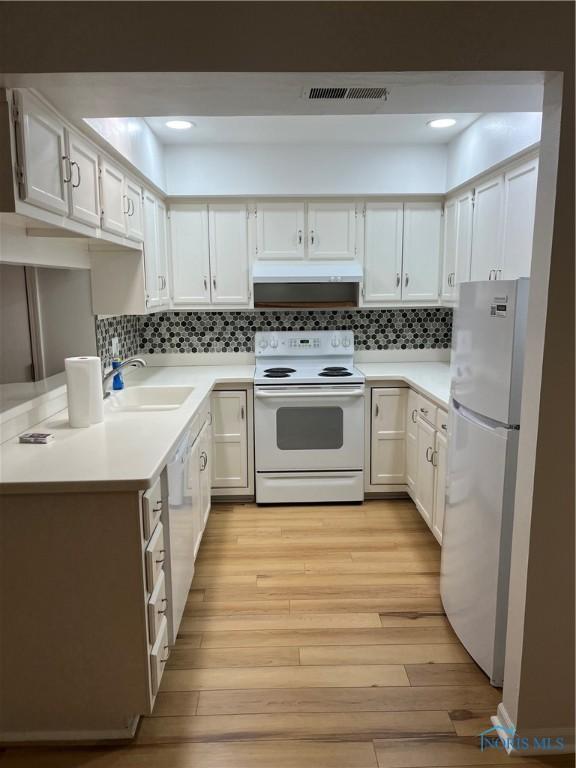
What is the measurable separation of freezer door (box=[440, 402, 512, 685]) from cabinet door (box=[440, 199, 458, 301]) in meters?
1.70

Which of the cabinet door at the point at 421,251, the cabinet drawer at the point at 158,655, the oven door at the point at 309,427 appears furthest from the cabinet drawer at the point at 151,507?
the cabinet door at the point at 421,251

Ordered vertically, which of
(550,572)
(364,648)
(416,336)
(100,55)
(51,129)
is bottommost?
(364,648)

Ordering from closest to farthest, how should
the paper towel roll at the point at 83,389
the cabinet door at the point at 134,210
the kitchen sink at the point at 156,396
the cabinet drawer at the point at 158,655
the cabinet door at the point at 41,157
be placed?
the cabinet door at the point at 41,157 < the cabinet drawer at the point at 158,655 < the paper towel roll at the point at 83,389 < the cabinet door at the point at 134,210 < the kitchen sink at the point at 156,396

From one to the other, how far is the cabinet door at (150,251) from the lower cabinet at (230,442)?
78 centimetres

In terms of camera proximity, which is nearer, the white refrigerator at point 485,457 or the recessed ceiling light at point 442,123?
the white refrigerator at point 485,457

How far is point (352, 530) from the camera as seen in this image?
339cm

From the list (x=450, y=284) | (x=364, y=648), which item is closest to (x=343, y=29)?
(x=364, y=648)

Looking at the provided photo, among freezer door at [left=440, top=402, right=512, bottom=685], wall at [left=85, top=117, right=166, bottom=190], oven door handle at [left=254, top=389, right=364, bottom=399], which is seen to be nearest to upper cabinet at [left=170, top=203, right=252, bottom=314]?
wall at [left=85, top=117, right=166, bottom=190]

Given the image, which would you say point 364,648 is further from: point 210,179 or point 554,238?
point 210,179

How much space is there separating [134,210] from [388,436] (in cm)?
219

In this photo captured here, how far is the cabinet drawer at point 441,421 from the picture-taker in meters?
2.89

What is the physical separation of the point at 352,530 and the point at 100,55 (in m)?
2.80

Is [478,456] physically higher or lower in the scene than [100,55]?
lower

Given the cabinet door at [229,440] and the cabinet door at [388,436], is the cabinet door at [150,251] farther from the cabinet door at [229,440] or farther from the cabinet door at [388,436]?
the cabinet door at [388,436]
